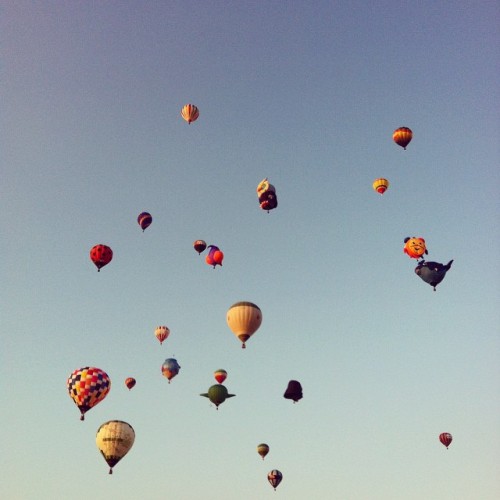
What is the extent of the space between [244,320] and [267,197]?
10.5 m

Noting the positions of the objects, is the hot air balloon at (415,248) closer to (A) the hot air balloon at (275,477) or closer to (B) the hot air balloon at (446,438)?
(B) the hot air balloon at (446,438)

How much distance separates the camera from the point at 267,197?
39.6 m

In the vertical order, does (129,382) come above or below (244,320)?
above

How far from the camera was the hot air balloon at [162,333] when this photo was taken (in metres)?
48.8

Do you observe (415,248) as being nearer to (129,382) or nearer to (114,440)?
(114,440)

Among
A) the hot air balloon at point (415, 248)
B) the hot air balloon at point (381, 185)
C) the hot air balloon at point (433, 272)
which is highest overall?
the hot air balloon at point (381, 185)

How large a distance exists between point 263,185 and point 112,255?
509 inches

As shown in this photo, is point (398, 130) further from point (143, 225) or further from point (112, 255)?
point (112, 255)

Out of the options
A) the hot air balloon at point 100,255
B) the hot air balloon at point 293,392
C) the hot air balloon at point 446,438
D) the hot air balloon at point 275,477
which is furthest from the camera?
the hot air balloon at point 275,477

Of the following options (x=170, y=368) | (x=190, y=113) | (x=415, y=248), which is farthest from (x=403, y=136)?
(x=170, y=368)

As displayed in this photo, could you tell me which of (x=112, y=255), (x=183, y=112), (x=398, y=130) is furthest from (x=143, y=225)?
(x=398, y=130)

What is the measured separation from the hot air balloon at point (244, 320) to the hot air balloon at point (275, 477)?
70.8ft

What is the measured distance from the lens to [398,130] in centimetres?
4434

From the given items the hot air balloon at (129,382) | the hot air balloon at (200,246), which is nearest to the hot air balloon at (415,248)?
the hot air balloon at (200,246)
